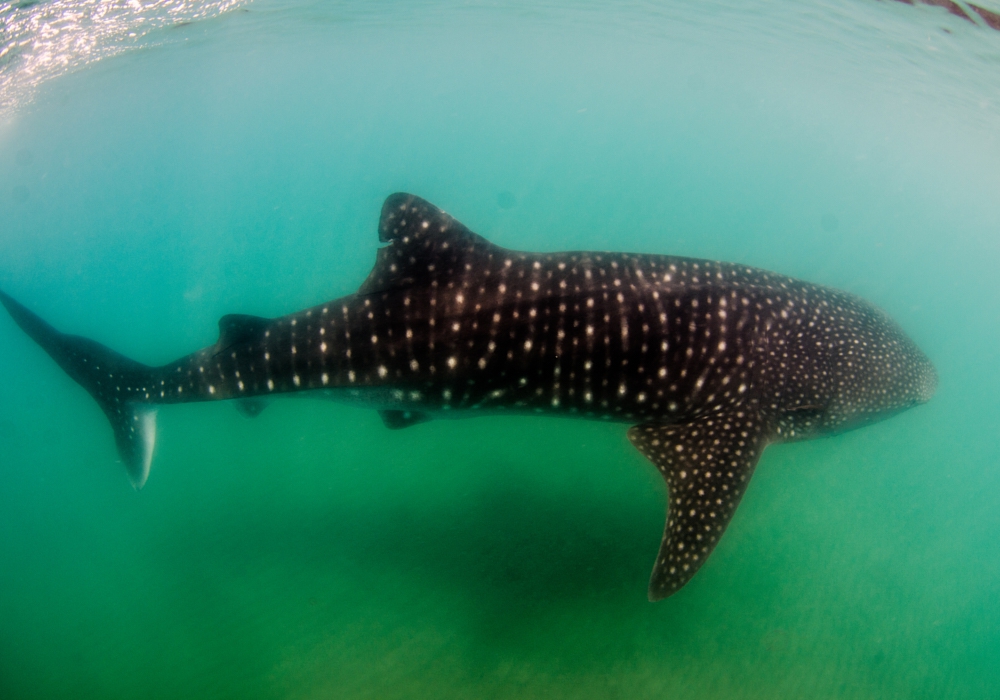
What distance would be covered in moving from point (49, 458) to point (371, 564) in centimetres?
811

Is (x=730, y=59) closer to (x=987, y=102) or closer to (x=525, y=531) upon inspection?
(x=987, y=102)

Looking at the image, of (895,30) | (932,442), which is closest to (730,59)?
(895,30)

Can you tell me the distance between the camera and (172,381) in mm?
4555

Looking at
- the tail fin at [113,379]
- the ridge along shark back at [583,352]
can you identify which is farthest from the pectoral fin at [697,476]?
the tail fin at [113,379]

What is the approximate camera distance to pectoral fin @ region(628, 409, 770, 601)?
12.0 feet

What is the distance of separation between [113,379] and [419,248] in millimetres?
3643

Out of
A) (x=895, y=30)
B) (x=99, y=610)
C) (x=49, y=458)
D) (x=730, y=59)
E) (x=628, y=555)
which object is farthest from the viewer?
(x=730, y=59)

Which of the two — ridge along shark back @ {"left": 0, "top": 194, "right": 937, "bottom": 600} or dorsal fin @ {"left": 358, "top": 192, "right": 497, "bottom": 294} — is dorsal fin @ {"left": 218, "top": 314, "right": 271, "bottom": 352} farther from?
dorsal fin @ {"left": 358, "top": 192, "right": 497, "bottom": 294}

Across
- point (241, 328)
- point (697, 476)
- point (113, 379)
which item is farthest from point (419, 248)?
point (113, 379)

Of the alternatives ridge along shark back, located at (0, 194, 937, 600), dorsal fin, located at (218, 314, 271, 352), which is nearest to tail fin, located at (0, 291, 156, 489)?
ridge along shark back, located at (0, 194, 937, 600)

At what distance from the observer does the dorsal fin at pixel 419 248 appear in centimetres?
383

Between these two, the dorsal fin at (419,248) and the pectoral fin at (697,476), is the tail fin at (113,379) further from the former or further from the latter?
the pectoral fin at (697,476)

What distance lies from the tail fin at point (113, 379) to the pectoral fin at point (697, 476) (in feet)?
16.1

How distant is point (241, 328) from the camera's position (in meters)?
4.15
